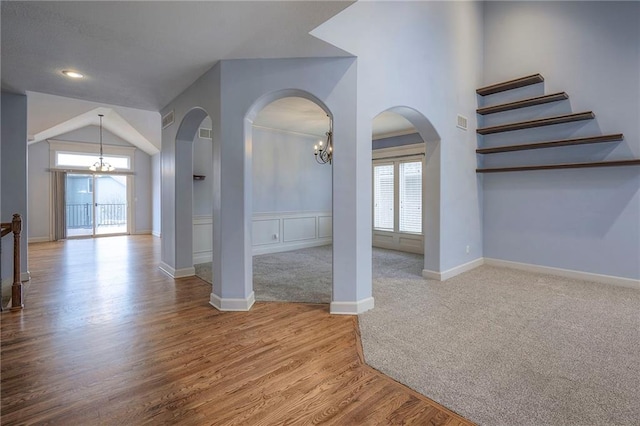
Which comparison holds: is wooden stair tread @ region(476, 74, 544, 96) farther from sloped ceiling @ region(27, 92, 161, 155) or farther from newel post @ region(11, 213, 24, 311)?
newel post @ region(11, 213, 24, 311)

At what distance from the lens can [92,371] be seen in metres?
2.21

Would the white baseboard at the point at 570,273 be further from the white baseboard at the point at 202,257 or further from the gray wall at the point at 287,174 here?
the white baseboard at the point at 202,257

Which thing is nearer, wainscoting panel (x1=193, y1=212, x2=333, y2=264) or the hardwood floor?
the hardwood floor

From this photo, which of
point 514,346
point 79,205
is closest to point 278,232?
point 514,346

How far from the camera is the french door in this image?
Result: 9.65 meters

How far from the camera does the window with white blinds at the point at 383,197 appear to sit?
734cm

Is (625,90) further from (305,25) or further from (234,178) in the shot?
(234,178)

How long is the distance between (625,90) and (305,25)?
15.0ft

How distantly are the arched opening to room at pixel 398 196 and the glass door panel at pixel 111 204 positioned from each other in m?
8.59

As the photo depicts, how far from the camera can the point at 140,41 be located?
9.46ft

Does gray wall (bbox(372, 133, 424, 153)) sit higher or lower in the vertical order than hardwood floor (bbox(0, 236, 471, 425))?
higher

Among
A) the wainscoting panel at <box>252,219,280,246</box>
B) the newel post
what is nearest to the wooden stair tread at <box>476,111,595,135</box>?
the wainscoting panel at <box>252,219,280,246</box>

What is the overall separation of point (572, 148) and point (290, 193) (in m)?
5.28

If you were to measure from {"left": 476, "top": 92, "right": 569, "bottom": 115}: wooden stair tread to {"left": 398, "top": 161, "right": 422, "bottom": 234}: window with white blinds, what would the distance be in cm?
174
